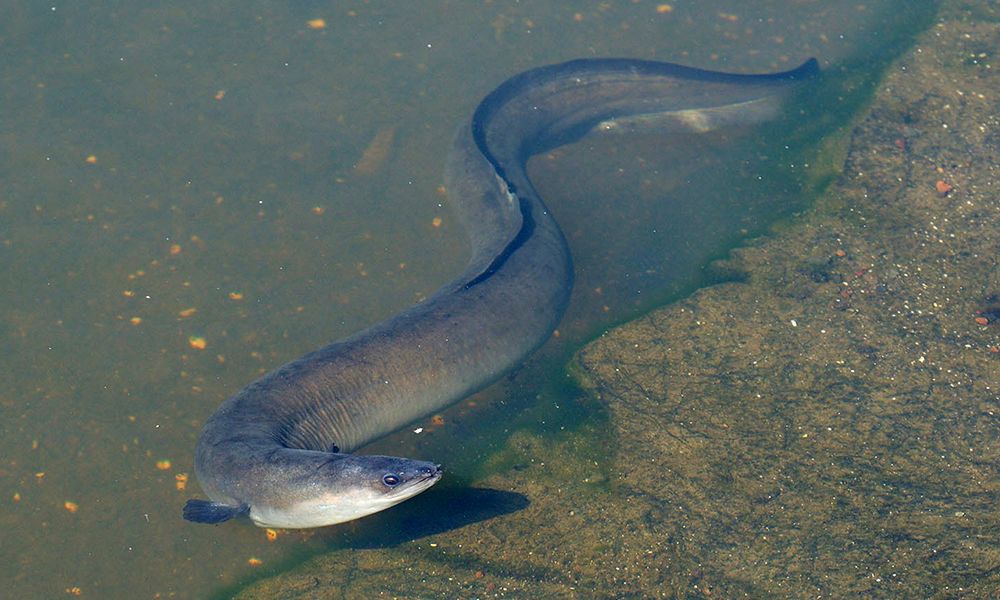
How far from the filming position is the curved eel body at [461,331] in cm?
392

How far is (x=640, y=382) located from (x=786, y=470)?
99cm

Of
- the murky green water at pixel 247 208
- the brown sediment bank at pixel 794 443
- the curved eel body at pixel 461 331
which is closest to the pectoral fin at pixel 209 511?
the curved eel body at pixel 461 331

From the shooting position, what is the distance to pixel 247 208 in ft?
19.8

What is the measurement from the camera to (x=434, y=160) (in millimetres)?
6613

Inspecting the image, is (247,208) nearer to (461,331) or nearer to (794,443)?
(461,331)

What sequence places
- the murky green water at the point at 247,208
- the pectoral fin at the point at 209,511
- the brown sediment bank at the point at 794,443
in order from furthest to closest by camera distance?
the murky green water at the point at 247,208, the pectoral fin at the point at 209,511, the brown sediment bank at the point at 794,443

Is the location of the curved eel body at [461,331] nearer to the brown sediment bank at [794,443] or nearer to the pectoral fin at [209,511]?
the pectoral fin at [209,511]

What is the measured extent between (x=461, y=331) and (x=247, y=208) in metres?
2.29

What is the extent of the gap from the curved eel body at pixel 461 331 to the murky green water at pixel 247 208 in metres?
0.25

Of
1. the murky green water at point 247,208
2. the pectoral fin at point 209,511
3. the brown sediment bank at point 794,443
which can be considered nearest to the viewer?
the brown sediment bank at point 794,443

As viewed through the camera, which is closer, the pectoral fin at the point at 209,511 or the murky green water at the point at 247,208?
the pectoral fin at the point at 209,511

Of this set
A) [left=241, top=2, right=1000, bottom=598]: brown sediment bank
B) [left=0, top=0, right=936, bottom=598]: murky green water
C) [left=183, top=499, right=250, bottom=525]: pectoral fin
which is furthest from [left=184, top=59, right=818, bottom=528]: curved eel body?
[left=241, top=2, right=1000, bottom=598]: brown sediment bank

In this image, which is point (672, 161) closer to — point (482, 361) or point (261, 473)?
point (482, 361)

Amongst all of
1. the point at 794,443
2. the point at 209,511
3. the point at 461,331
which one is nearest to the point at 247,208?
the point at 461,331
